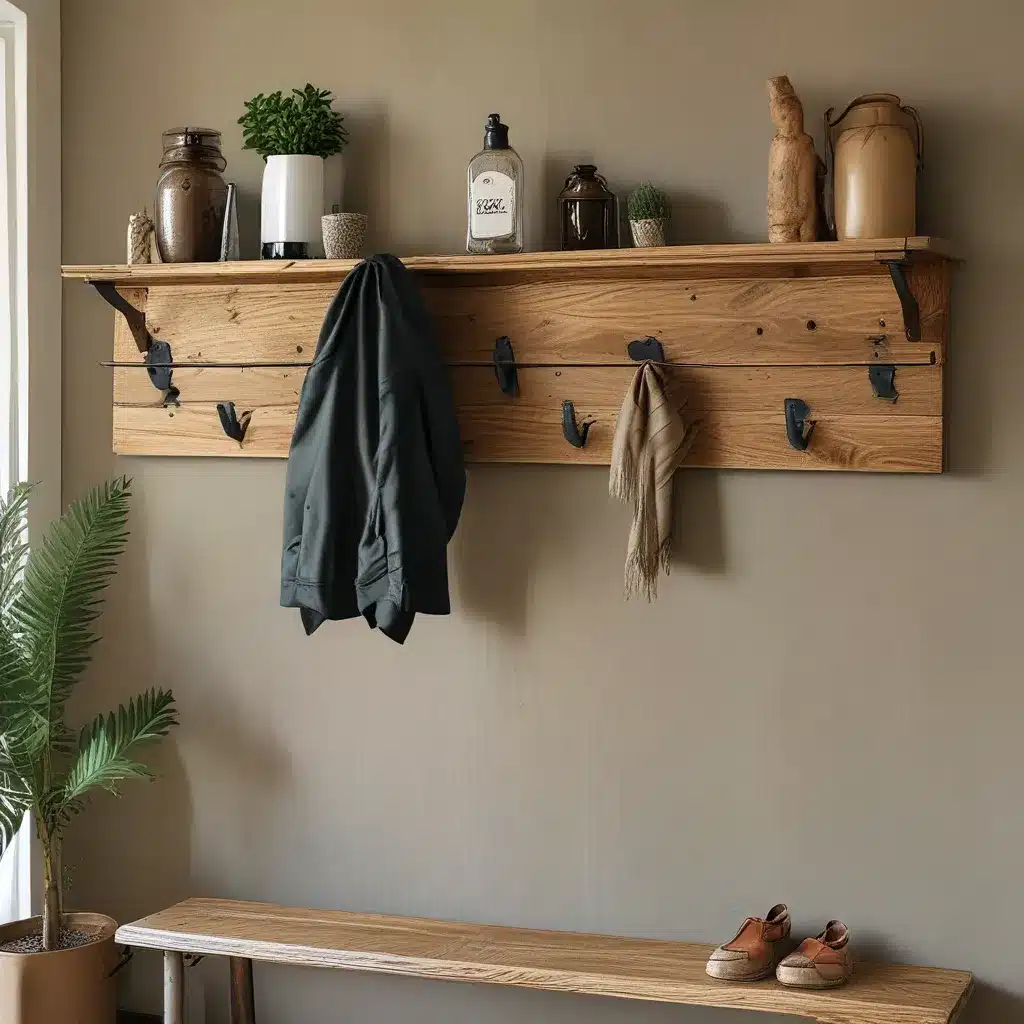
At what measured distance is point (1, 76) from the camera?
2.81 meters

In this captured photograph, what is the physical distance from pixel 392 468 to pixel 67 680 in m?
0.85

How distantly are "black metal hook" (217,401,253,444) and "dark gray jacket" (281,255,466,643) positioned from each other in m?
0.25

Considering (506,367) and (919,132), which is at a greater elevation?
(919,132)

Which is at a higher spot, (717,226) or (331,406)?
(717,226)

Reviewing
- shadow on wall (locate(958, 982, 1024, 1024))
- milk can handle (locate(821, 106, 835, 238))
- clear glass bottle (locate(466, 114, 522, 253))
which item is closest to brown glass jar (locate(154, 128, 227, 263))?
clear glass bottle (locate(466, 114, 522, 253))

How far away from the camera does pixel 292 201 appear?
8.55ft

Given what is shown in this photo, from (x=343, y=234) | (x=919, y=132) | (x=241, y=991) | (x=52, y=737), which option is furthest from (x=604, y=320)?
(x=241, y=991)

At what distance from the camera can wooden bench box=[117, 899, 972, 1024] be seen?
2.23 metres

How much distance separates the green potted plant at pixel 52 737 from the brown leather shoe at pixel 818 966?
1.26m

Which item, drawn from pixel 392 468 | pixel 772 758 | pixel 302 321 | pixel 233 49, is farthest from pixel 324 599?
pixel 233 49

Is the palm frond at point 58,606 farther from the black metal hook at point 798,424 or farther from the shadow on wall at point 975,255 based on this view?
the shadow on wall at point 975,255

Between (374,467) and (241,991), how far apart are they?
110 centimetres

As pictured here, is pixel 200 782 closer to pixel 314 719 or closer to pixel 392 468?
pixel 314 719

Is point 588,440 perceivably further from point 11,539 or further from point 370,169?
point 11,539
